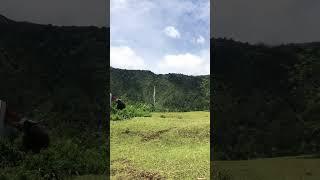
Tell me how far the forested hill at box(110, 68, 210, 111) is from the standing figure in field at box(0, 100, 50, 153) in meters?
9.45

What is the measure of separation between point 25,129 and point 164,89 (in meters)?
10.7

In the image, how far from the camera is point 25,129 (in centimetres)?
769

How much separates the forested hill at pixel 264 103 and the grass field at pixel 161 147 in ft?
8.35

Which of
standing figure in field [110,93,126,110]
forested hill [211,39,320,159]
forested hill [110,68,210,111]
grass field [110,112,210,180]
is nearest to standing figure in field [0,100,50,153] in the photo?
forested hill [211,39,320,159]

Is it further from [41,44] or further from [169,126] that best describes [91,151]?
[169,126]

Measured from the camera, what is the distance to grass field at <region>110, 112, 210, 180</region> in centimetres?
1179

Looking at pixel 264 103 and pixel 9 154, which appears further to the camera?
pixel 264 103

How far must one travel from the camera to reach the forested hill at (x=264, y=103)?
27.0ft

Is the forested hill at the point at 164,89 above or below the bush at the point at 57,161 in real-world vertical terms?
above

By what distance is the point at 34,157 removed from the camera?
7551mm

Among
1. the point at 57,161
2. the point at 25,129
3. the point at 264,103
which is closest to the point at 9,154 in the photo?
the point at 25,129

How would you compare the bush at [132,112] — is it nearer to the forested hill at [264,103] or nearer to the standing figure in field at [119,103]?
the standing figure in field at [119,103]

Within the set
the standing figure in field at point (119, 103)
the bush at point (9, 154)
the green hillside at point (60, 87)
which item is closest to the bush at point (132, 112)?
the standing figure in field at point (119, 103)

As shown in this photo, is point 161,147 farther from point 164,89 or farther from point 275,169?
point 275,169
